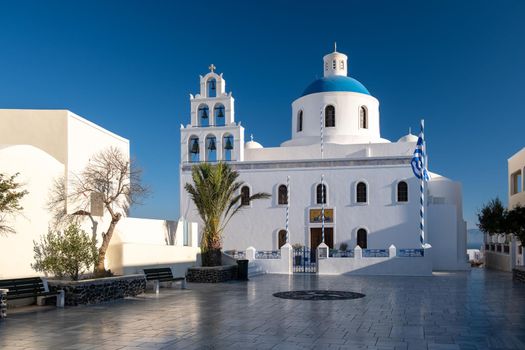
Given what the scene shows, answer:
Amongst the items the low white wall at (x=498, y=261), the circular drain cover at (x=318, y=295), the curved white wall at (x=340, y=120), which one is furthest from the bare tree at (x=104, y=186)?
the low white wall at (x=498, y=261)

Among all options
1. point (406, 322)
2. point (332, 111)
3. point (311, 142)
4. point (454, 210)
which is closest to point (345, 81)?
point (332, 111)

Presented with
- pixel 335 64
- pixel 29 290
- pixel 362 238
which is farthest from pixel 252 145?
pixel 29 290

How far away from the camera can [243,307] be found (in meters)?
12.7

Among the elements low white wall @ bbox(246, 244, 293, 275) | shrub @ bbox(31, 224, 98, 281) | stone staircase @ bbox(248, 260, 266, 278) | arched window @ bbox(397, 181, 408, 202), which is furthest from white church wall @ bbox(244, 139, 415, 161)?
shrub @ bbox(31, 224, 98, 281)

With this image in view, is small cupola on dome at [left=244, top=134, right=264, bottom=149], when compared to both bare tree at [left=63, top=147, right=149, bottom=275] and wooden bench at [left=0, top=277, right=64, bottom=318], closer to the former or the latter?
bare tree at [left=63, top=147, right=149, bottom=275]

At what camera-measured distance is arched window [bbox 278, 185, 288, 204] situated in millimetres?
29406

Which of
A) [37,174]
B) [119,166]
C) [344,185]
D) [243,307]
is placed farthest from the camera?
[344,185]

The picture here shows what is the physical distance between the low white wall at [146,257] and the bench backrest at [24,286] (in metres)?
4.14

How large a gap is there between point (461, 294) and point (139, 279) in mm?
9322

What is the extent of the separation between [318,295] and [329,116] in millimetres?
19577

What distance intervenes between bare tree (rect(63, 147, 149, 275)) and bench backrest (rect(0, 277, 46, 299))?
2.07m

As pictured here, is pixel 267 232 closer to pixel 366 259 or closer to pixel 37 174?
pixel 366 259

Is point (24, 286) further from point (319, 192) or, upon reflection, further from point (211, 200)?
point (319, 192)

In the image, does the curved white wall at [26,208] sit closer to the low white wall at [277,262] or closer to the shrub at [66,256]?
the shrub at [66,256]
